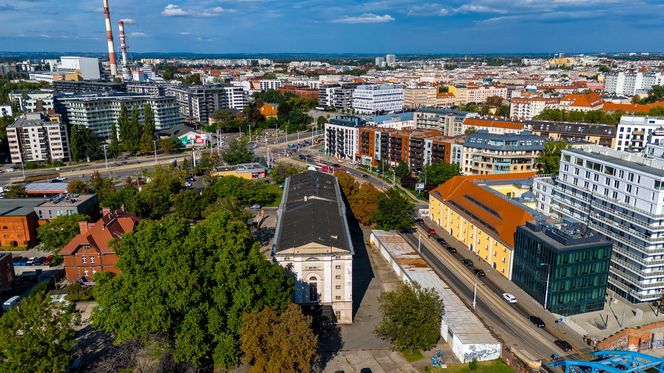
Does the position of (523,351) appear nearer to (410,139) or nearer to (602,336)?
(602,336)

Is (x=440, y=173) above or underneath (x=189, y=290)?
underneath

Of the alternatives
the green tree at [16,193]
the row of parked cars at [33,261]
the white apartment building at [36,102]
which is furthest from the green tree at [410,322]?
the white apartment building at [36,102]

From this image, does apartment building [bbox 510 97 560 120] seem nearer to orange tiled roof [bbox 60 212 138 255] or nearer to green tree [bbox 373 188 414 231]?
green tree [bbox 373 188 414 231]

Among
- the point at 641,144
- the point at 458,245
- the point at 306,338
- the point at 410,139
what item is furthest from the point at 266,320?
the point at 641,144

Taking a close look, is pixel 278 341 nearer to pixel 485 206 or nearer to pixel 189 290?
pixel 189 290

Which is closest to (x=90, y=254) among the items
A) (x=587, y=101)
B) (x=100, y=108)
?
(x=100, y=108)

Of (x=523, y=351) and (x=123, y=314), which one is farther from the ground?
(x=123, y=314)
